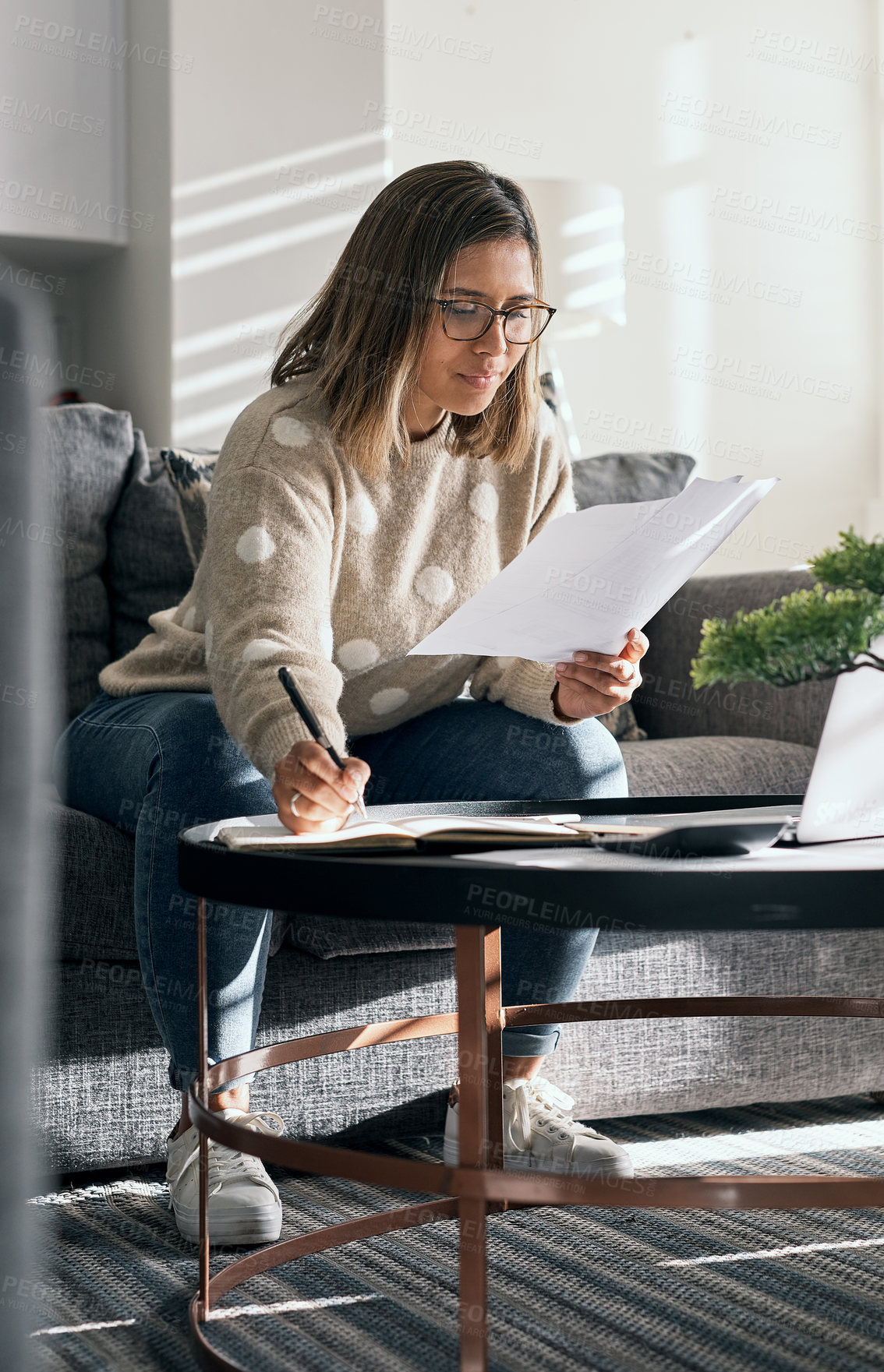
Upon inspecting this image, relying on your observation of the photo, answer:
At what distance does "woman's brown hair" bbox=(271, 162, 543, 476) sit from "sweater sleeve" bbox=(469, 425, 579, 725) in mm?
159

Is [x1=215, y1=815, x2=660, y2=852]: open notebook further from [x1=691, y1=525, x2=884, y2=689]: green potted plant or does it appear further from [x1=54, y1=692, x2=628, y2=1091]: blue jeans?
[x1=54, y1=692, x2=628, y2=1091]: blue jeans

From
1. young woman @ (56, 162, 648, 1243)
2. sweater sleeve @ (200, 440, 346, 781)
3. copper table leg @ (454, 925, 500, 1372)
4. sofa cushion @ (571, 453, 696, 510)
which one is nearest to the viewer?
copper table leg @ (454, 925, 500, 1372)

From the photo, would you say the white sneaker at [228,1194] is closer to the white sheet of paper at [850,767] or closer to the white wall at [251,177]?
the white sheet of paper at [850,767]

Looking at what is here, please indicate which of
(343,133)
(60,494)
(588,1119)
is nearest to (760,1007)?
(588,1119)

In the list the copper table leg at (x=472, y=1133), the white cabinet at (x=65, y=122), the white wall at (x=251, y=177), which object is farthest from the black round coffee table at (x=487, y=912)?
the white cabinet at (x=65, y=122)

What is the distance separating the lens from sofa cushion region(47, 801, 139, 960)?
4.09 feet

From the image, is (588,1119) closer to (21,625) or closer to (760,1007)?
(760,1007)

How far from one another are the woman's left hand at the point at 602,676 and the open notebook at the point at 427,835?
9.6 inches

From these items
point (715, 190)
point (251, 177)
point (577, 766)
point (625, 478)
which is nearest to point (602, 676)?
point (577, 766)

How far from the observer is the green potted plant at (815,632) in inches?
A: 30.4

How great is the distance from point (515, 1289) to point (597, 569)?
1.91 ft

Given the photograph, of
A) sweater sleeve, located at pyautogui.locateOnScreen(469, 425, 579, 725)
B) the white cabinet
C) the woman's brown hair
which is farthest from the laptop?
the white cabinet

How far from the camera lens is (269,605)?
3.60ft

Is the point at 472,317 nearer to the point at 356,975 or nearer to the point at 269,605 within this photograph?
the point at 269,605
